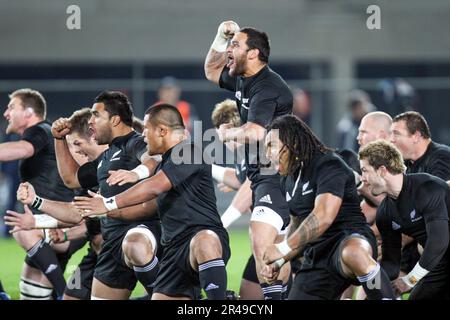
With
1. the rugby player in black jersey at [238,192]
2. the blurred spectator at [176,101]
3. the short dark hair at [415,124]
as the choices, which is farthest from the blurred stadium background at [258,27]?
the short dark hair at [415,124]

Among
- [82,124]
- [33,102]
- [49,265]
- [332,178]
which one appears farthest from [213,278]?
[33,102]

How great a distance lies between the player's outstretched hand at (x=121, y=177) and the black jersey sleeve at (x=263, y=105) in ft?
3.74

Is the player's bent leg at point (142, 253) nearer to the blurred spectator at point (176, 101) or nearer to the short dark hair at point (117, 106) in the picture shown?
the short dark hair at point (117, 106)

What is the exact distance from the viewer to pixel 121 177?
23.3 feet

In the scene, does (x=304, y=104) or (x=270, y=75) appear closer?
(x=270, y=75)

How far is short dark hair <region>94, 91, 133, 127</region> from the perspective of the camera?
7.89 m

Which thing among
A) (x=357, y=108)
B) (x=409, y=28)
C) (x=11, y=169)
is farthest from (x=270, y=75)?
(x=409, y=28)

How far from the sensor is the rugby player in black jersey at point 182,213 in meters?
6.98

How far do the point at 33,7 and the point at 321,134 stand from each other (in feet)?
22.9

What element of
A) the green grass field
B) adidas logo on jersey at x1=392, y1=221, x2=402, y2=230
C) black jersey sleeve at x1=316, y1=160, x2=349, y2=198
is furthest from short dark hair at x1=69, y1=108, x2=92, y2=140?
adidas logo on jersey at x1=392, y1=221, x2=402, y2=230

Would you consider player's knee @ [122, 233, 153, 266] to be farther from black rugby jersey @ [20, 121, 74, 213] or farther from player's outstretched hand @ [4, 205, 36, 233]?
black rugby jersey @ [20, 121, 74, 213]

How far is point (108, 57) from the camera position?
68.2 ft

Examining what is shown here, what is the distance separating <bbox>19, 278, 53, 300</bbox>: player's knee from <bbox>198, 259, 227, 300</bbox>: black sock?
2.67 meters
